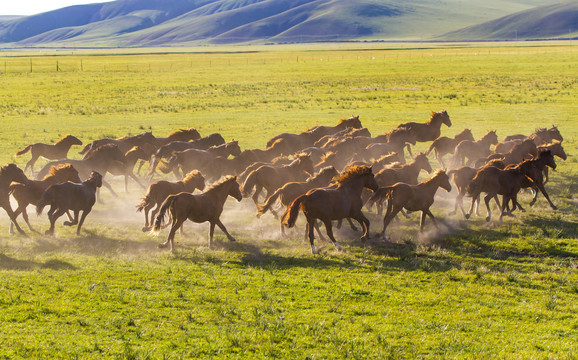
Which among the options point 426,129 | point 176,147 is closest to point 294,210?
A: point 176,147

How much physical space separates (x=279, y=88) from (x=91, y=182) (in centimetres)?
4747

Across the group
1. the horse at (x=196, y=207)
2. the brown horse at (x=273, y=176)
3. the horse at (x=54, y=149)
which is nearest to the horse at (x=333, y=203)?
the horse at (x=196, y=207)

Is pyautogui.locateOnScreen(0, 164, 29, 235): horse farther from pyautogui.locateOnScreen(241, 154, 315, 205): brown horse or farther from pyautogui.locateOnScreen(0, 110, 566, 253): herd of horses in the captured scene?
pyautogui.locateOnScreen(241, 154, 315, 205): brown horse

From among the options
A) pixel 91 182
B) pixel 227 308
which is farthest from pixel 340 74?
pixel 227 308

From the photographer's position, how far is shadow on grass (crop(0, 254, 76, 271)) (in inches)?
453

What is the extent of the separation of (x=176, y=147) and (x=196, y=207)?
850 centimetres

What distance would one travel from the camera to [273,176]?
16.2 metres

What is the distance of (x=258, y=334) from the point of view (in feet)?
28.0

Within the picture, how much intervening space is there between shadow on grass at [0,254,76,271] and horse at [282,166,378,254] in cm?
508

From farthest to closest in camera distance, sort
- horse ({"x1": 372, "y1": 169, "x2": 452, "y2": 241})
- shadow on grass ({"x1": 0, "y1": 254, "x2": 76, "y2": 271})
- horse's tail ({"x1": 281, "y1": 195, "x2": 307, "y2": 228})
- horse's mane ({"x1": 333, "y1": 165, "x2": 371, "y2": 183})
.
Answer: horse ({"x1": 372, "y1": 169, "x2": 452, "y2": 241}) → horse's mane ({"x1": 333, "y1": 165, "x2": 371, "y2": 183}) → horse's tail ({"x1": 281, "y1": 195, "x2": 307, "y2": 228}) → shadow on grass ({"x1": 0, "y1": 254, "x2": 76, "y2": 271})

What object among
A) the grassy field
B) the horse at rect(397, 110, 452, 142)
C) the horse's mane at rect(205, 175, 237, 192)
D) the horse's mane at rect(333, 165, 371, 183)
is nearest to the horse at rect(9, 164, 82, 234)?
the grassy field

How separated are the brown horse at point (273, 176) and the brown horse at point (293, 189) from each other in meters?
1.35

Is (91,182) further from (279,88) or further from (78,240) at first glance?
(279,88)

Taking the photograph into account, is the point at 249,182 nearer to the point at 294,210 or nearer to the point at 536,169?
the point at 294,210
